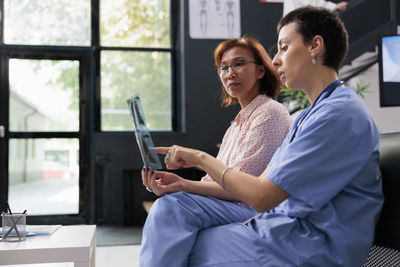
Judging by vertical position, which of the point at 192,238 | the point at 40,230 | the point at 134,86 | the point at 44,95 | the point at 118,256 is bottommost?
the point at 118,256

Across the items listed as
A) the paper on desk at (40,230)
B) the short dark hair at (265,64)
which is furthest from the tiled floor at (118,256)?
the short dark hair at (265,64)

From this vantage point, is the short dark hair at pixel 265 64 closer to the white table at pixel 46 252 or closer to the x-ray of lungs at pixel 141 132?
the x-ray of lungs at pixel 141 132

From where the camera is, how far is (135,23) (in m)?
5.14

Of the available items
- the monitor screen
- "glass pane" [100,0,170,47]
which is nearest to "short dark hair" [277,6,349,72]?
the monitor screen

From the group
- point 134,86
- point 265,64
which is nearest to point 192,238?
point 265,64

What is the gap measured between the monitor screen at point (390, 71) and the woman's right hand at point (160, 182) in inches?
101

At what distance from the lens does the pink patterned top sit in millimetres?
1623

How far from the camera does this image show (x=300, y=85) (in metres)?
1.37

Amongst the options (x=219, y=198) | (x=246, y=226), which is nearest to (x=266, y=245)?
(x=246, y=226)

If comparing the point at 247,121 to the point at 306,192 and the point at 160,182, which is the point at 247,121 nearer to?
the point at 160,182

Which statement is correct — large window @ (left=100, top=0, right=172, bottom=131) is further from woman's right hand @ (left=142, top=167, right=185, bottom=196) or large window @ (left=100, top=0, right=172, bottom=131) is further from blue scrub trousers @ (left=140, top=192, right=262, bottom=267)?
blue scrub trousers @ (left=140, top=192, right=262, bottom=267)

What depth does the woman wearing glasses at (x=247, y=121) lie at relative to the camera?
5.36ft

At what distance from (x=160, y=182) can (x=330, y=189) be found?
0.71m

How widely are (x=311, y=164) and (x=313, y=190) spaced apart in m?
0.06
